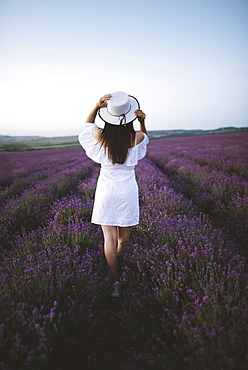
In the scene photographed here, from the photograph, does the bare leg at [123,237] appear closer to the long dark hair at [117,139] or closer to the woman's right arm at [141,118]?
the long dark hair at [117,139]

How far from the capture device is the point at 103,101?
188cm

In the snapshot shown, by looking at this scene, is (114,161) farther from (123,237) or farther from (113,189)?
(123,237)

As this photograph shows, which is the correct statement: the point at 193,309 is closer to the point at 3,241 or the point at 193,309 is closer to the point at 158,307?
the point at 158,307

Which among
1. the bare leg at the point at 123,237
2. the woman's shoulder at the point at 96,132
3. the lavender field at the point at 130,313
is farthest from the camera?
the bare leg at the point at 123,237

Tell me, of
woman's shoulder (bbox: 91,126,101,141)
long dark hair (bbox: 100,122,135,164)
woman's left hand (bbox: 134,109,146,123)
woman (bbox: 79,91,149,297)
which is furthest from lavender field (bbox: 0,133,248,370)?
Result: woman's left hand (bbox: 134,109,146,123)

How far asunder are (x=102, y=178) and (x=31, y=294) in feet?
3.63

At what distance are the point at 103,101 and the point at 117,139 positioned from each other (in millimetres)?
356

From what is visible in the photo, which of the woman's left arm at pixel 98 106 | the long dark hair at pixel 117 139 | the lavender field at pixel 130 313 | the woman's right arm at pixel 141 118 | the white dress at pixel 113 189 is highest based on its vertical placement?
the woman's left arm at pixel 98 106

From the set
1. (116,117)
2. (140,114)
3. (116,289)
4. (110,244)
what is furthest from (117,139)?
(116,289)

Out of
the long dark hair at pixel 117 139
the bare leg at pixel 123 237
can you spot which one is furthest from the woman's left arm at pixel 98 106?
the bare leg at pixel 123 237

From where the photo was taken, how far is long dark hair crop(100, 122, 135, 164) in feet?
6.17

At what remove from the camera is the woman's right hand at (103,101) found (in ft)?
6.00

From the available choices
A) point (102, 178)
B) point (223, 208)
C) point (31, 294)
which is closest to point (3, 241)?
point (31, 294)

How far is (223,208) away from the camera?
370cm
